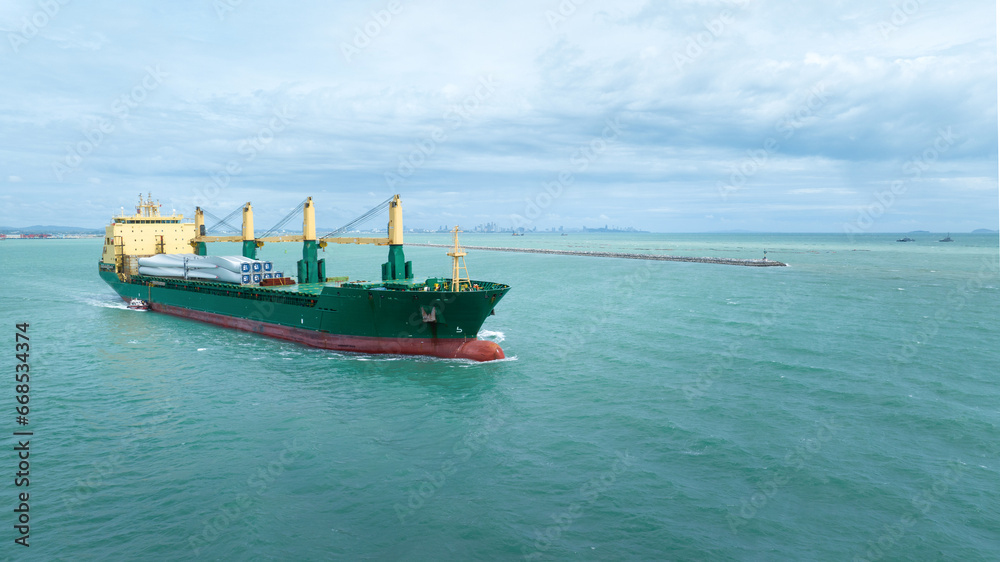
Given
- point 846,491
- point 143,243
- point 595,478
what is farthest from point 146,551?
point 143,243

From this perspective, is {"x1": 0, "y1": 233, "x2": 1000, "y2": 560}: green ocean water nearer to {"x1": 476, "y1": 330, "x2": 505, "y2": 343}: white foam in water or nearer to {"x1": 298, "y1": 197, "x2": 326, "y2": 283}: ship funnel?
{"x1": 476, "y1": 330, "x2": 505, "y2": 343}: white foam in water

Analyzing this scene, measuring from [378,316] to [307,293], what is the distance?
7.44m

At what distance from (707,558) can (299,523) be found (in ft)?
33.6

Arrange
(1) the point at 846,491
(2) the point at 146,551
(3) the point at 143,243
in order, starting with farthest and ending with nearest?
(3) the point at 143,243 → (1) the point at 846,491 → (2) the point at 146,551

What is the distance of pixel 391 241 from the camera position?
127ft

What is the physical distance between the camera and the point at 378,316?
30.6 metres

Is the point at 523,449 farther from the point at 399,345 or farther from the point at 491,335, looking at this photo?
the point at 491,335

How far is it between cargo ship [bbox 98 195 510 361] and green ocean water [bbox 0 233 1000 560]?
1638 mm

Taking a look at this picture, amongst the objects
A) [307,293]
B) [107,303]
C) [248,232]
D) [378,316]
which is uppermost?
[248,232]

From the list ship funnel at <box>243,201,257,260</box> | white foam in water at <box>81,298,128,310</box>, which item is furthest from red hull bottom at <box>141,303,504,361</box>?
white foam in water at <box>81,298,128,310</box>

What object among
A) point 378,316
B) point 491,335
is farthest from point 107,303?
point 491,335

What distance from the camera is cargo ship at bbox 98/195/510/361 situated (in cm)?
2980

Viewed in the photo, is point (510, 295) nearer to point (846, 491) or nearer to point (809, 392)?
point (809, 392)

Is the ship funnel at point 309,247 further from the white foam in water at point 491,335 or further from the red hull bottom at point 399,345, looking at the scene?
the white foam in water at point 491,335
